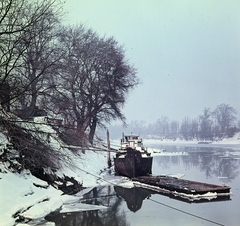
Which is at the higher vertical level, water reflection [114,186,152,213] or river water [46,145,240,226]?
river water [46,145,240,226]

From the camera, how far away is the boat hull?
21.7m

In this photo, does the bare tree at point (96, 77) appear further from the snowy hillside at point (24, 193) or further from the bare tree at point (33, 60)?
the snowy hillside at point (24, 193)

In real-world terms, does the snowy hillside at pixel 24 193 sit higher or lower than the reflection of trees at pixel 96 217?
higher

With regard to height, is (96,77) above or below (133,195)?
above

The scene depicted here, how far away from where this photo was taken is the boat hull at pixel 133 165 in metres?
21.7

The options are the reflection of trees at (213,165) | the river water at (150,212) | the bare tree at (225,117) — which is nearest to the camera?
the river water at (150,212)

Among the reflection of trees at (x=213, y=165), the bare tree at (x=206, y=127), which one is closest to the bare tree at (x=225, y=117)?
the bare tree at (x=206, y=127)

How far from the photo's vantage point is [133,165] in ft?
71.4

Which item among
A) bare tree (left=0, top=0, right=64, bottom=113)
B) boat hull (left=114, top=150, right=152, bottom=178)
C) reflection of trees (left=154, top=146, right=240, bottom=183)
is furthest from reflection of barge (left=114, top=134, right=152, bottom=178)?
bare tree (left=0, top=0, right=64, bottom=113)

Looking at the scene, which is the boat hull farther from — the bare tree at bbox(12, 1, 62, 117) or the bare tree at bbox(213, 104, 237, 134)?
the bare tree at bbox(213, 104, 237, 134)

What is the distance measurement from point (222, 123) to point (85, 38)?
85081 millimetres

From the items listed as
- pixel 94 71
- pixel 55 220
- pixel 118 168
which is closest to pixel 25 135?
pixel 55 220

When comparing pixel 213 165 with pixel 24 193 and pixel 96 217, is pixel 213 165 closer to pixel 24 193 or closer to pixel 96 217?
pixel 96 217

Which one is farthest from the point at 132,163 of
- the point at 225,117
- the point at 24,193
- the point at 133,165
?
the point at 225,117
